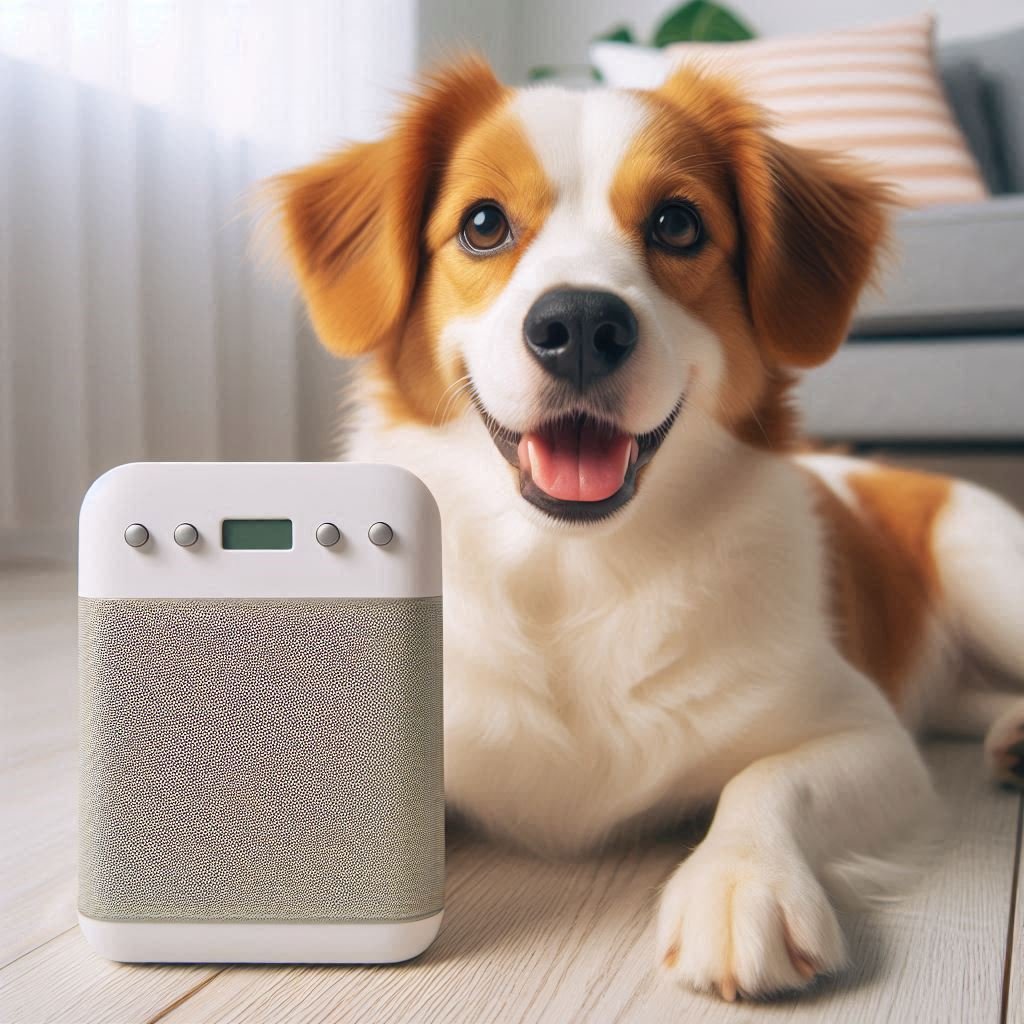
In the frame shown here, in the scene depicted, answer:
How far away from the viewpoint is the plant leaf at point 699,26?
13.4ft

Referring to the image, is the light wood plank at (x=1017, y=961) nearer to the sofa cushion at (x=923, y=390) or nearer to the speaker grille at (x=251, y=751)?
the speaker grille at (x=251, y=751)

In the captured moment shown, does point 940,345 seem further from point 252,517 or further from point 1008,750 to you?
point 252,517

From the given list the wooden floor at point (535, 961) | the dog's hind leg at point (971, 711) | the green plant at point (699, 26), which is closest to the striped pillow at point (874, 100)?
the green plant at point (699, 26)

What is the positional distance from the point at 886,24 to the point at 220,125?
192cm

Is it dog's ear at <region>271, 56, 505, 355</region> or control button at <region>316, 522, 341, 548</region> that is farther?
dog's ear at <region>271, 56, 505, 355</region>

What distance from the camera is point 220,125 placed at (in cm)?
325

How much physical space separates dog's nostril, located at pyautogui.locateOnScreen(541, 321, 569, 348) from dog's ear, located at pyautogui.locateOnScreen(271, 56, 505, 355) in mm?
255

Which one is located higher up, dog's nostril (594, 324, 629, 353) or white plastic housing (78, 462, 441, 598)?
dog's nostril (594, 324, 629, 353)

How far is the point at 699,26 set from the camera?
4.11 meters

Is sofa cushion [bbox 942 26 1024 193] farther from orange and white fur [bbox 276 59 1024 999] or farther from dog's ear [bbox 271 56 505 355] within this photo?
dog's ear [bbox 271 56 505 355]

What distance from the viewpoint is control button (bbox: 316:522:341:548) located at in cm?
70

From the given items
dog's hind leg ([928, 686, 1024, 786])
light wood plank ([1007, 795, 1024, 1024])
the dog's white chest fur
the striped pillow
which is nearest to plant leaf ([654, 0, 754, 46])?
the striped pillow

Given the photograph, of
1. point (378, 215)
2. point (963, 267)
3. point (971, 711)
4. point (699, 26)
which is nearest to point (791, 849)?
point (378, 215)

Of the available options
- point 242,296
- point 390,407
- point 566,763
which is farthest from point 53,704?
point 242,296
